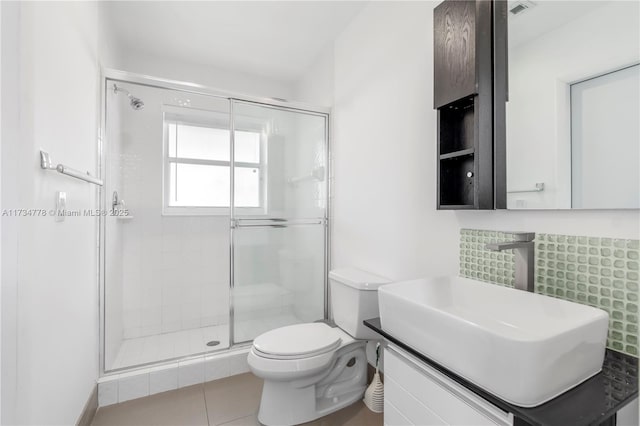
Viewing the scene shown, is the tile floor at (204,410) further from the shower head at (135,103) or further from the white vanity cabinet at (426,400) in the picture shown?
the shower head at (135,103)

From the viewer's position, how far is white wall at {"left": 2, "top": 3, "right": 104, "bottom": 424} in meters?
0.87

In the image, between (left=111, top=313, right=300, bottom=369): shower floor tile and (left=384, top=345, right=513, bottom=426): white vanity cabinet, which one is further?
(left=111, top=313, right=300, bottom=369): shower floor tile

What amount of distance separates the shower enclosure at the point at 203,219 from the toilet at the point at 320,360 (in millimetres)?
646

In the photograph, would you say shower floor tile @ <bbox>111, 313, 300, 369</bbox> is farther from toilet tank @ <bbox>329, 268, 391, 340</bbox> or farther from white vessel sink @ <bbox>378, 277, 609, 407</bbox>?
white vessel sink @ <bbox>378, 277, 609, 407</bbox>

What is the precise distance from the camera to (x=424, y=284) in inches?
46.5

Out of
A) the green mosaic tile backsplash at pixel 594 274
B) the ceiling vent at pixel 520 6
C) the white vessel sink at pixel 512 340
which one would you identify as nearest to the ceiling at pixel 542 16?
the ceiling vent at pixel 520 6

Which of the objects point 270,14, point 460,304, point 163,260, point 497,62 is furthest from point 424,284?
point 163,260

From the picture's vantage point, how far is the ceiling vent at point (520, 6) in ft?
3.63

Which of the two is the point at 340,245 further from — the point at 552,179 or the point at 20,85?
the point at 20,85

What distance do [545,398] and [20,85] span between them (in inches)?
65.7

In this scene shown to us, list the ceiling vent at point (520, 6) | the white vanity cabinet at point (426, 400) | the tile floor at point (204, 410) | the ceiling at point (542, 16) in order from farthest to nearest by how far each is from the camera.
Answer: the tile floor at point (204, 410) → the ceiling vent at point (520, 6) → the ceiling at point (542, 16) → the white vanity cabinet at point (426, 400)

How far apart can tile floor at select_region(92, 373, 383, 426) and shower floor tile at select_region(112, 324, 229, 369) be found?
28 cm

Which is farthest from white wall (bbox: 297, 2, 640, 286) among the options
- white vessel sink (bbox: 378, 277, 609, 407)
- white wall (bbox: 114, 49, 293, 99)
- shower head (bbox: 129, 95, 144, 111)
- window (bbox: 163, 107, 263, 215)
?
shower head (bbox: 129, 95, 144, 111)

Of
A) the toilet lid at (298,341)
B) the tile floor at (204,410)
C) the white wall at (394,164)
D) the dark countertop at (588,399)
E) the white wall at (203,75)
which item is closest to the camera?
the dark countertop at (588,399)
